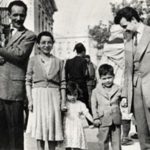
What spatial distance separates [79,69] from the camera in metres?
8.64

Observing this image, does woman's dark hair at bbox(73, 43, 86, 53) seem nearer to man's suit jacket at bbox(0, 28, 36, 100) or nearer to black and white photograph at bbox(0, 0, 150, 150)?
black and white photograph at bbox(0, 0, 150, 150)

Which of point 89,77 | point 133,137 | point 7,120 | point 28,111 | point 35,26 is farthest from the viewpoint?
point 35,26

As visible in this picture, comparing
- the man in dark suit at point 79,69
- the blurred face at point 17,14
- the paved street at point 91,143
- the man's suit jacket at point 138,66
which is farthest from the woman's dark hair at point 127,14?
the man in dark suit at point 79,69

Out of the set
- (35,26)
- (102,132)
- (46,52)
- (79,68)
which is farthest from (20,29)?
(35,26)

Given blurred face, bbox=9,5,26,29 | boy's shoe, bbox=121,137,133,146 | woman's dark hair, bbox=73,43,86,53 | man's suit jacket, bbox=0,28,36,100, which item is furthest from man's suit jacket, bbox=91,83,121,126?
woman's dark hair, bbox=73,43,86,53

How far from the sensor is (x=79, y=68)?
8609 millimetres

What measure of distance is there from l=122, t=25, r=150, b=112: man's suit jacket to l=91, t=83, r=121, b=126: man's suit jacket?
742 millimetres

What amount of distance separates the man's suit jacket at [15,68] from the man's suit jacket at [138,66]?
1140 mm

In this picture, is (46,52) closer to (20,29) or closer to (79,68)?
(20,29)

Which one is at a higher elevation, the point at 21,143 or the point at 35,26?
the point at 35,26

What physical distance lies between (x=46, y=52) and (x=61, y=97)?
60cm

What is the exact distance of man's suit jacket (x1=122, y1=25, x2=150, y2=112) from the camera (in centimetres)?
470

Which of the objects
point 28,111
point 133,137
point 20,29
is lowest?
point 133,137

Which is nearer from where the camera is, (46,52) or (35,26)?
(46,52)
